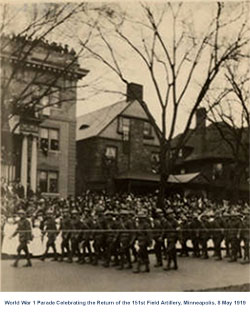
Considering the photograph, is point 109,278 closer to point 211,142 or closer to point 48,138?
point 48,138

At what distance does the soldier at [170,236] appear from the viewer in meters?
4.68

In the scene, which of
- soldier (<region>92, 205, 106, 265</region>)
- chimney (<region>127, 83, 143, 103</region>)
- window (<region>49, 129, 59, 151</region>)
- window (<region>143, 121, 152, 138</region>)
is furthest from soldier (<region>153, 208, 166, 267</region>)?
window (<region>49, 129, 59, 151</region>)

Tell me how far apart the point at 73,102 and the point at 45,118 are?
0.86 ft

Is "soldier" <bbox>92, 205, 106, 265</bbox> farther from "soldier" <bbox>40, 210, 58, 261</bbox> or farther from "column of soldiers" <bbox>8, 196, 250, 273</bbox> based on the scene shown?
"soldier" <bbox>40, 210, 58, 261</bbox>

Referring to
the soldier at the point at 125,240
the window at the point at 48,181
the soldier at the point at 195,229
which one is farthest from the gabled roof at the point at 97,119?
the soldier at the point at 195,229

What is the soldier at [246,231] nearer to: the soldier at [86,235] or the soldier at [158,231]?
the soldier at [158,231]

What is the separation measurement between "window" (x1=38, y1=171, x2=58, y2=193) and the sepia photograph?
0.01 metres

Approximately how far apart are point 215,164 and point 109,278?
138 cm

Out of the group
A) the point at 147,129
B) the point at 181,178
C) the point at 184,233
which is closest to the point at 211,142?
the point at 181,178

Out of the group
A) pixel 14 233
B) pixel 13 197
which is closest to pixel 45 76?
pixel 13 197

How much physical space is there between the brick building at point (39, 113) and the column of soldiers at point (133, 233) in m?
0.34

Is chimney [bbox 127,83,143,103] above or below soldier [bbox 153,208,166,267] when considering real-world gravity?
above

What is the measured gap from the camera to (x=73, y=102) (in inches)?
172

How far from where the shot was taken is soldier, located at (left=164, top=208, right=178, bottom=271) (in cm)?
468
